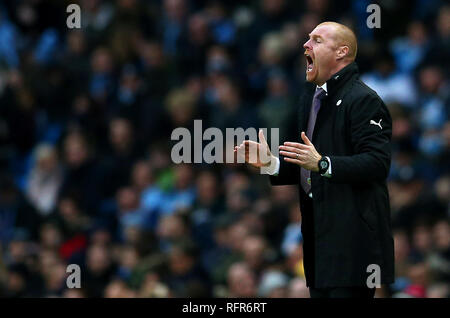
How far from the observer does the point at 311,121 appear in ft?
18.7

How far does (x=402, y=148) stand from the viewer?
34.1 ft

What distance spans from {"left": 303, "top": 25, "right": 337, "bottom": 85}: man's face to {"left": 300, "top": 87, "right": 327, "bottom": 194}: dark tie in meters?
0.07

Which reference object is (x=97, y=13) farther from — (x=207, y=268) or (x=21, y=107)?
(x=207, y=268)

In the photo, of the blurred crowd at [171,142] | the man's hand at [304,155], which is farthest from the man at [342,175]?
the blurred crowd at [171,142]

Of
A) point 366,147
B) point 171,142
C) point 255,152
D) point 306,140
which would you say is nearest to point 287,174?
point 255,152

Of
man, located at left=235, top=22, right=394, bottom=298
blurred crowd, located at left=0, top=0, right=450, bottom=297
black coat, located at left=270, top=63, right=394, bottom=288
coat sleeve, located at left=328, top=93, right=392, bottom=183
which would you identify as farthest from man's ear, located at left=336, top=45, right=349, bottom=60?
blurred crowd, located at left=0, top=0, right=450, bottom=297

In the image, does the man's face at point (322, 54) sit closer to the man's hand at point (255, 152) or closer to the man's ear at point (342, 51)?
the man's ear at point (342, 51)

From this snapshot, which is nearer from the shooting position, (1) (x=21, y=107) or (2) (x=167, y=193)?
(2) (x=167, y=193)

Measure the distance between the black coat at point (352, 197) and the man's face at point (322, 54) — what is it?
0.15 metres

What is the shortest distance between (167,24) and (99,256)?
4.27m

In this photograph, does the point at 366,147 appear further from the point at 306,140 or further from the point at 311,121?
the point at 311,121

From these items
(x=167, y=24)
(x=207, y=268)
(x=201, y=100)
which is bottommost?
(x=207, y=268)

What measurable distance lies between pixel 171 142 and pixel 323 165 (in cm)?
716

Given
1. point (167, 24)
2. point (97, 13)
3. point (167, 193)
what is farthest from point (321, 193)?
point (97, 13)
